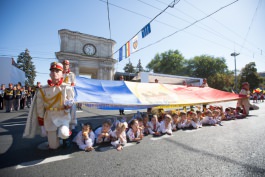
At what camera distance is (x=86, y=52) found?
2609cm

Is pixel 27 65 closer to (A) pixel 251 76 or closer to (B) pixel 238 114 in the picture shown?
(B) pixel 238 114

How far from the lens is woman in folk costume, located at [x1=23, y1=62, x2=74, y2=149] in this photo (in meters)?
2.94

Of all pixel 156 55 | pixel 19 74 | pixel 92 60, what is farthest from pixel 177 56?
pixel 19 74

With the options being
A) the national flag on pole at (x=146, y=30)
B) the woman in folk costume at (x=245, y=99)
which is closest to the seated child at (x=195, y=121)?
the woman in folk costume at (x=245, y=99)

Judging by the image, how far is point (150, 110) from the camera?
6.37m

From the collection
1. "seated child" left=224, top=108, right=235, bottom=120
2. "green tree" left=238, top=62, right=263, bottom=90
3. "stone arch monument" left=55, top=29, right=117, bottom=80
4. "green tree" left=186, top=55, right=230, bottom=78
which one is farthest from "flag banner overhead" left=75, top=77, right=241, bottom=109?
"green tree" left=186, top=55, right=230, bottom=78

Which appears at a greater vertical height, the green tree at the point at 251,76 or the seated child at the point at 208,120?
the green tree at the point at 251,76

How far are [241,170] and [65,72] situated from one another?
408cm

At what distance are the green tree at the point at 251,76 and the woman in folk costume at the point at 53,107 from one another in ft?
139

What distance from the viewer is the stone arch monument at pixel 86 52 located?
2397 cm

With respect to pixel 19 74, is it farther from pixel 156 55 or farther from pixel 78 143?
pixel 156 55

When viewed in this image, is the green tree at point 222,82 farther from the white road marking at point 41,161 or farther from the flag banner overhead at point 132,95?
the white road marking at point 41,161

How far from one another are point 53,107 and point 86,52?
82.4ft

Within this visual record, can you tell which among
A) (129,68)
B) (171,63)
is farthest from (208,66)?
(129,68)
